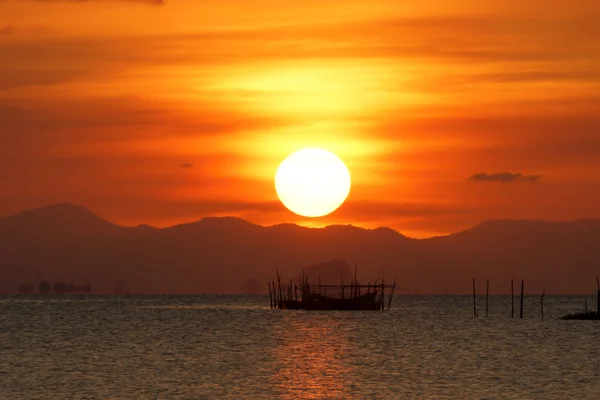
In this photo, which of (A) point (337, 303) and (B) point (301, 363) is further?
(A) point (337, 303)

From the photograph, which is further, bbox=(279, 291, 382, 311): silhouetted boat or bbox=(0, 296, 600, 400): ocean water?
bbox=(279, 291, 382, 311): silhouetted boat

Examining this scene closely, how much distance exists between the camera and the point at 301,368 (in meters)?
74.5

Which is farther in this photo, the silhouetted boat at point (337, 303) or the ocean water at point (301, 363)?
the silhouetted boat at point (337, 303)

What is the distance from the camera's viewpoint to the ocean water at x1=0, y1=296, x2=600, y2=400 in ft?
198

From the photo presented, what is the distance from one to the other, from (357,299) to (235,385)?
103m

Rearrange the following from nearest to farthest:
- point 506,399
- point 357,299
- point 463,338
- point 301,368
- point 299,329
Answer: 1. point 506,399
2. point 301,368
3. point 463,338
4. point 299,329
5. point 357,299

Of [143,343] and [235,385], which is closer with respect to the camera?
[235,385]

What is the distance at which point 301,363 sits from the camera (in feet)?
258

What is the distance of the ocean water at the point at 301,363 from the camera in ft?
198

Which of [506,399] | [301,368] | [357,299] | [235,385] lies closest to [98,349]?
[301,368]

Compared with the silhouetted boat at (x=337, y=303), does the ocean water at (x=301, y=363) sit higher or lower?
lower

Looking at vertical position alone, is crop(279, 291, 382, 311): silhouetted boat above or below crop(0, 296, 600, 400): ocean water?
above

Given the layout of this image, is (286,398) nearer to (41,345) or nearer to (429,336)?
(41,345)

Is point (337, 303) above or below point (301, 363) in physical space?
above
